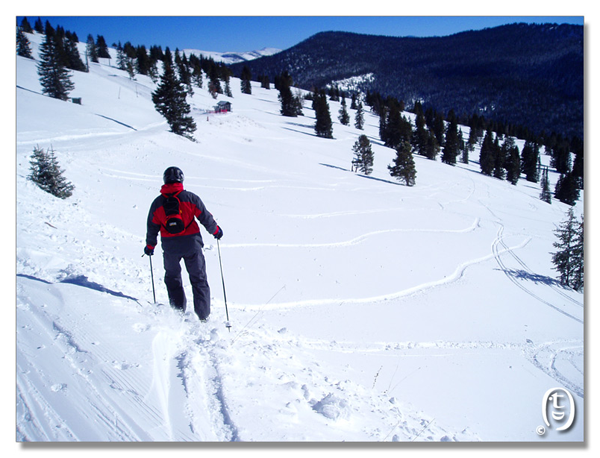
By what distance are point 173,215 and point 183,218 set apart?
143 mm

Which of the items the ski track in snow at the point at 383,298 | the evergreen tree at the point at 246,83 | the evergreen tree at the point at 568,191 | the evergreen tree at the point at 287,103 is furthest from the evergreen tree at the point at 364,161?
the evergreen tree at the point at 246,83

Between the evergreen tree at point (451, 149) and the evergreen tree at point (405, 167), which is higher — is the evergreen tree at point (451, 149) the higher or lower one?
the higher one

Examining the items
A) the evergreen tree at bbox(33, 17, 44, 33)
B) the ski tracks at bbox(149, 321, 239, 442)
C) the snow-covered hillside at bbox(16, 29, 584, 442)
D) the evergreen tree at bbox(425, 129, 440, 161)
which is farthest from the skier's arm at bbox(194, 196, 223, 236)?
the evergreen tree at bbox(425, 129, 440, 161)

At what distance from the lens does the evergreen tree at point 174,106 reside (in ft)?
109

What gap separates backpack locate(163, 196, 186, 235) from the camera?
15.4 feet

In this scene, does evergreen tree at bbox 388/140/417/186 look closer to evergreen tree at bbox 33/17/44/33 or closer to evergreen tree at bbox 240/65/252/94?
evergreen tree at bbox 33/17/44/33

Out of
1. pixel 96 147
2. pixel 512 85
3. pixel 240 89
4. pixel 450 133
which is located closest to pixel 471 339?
pixel 96 147

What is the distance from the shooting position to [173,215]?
4723 mm

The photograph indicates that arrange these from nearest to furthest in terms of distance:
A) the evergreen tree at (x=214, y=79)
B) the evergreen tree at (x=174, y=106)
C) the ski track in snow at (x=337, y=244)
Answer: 1. the ski track in snow at (x=337, y=244)
2. the evergreen tree at (x=174, y=106)
3. the evergreen tree at (x=214, y=79)

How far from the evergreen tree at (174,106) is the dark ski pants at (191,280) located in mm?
29982

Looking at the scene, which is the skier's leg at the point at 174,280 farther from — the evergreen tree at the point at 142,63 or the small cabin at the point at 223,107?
the evergreen tree at the point at 142,63

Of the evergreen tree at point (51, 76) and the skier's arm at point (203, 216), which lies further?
the evergreen tree at point (51, 76)

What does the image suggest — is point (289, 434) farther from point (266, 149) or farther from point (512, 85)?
point (512, 85)

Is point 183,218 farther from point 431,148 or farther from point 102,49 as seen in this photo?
point 102,49
